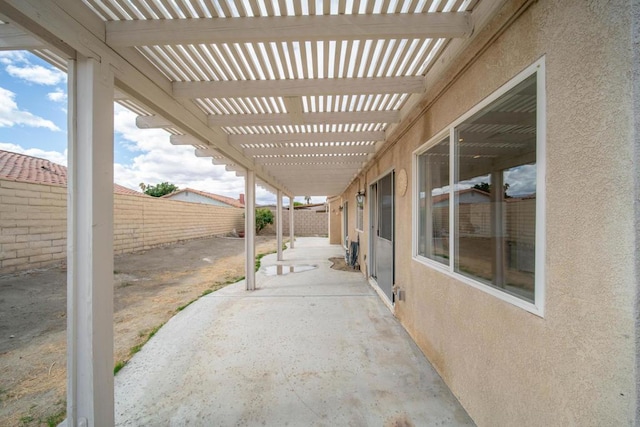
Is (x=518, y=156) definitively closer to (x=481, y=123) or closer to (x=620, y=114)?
(x=481, y=123)

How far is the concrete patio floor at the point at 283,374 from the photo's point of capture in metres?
2.23

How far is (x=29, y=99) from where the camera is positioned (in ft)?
12.9

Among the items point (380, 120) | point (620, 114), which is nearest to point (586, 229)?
point (620, 114)

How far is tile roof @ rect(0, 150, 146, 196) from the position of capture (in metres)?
8.83

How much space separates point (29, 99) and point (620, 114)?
20.8 ft

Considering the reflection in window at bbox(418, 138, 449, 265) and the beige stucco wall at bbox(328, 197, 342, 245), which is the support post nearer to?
the reflection in window at bbox(418, 138, 449, 265)

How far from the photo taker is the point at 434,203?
3.00 metres

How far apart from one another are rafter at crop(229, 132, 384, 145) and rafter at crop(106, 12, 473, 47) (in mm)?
2304

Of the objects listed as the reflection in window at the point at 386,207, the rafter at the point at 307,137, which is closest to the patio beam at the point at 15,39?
the rafter at the point at 307,137

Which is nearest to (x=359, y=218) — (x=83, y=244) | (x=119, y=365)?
(x=119, y=365)

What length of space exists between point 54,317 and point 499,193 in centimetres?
651

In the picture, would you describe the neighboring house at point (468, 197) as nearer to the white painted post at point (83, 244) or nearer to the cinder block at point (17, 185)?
the white painted post at point (83, 244)

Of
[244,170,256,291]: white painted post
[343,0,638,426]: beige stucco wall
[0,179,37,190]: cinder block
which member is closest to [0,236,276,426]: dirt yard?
[244,170,256,291]: white painted post

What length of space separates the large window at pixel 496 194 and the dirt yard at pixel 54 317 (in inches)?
145
